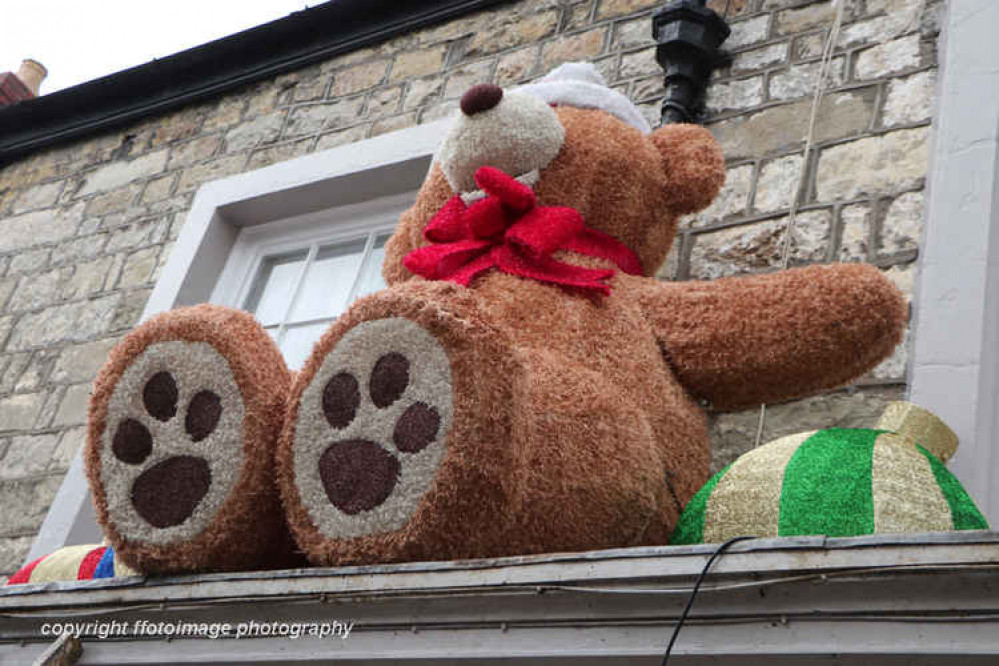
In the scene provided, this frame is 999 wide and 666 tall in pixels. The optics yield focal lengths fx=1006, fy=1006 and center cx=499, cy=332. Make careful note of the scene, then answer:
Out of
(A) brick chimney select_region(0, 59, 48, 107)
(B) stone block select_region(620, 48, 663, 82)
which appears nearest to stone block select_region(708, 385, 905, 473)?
(B) stone block select_region(620, 48, 663, 82)

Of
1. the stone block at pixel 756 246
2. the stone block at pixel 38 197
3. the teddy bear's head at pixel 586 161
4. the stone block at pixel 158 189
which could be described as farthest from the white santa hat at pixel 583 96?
the stone block at pixel 38 197

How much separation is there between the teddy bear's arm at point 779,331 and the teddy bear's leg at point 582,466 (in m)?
0.19

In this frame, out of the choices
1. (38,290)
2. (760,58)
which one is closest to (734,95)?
(760,58)

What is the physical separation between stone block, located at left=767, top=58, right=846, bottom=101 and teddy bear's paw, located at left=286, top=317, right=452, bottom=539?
1639 millimetres

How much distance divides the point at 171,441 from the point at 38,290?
3107 millimetres

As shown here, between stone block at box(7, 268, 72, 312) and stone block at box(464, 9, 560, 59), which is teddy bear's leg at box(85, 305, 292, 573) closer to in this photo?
stone block at box(464, 9, 560, 59)

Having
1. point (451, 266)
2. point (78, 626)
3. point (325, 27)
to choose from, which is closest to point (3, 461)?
point (325, 27)

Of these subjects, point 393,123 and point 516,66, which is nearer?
point 516,66

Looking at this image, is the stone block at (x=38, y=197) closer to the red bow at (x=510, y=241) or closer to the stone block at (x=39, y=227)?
the stone block at (x=39, y=227)

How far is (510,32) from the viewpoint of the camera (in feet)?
11.3

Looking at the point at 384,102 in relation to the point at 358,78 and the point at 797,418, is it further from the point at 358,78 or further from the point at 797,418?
the point at 797,418

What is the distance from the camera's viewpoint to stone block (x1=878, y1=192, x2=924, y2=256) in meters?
2.14

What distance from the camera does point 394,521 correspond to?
131 cm

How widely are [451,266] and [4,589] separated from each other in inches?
38.1
